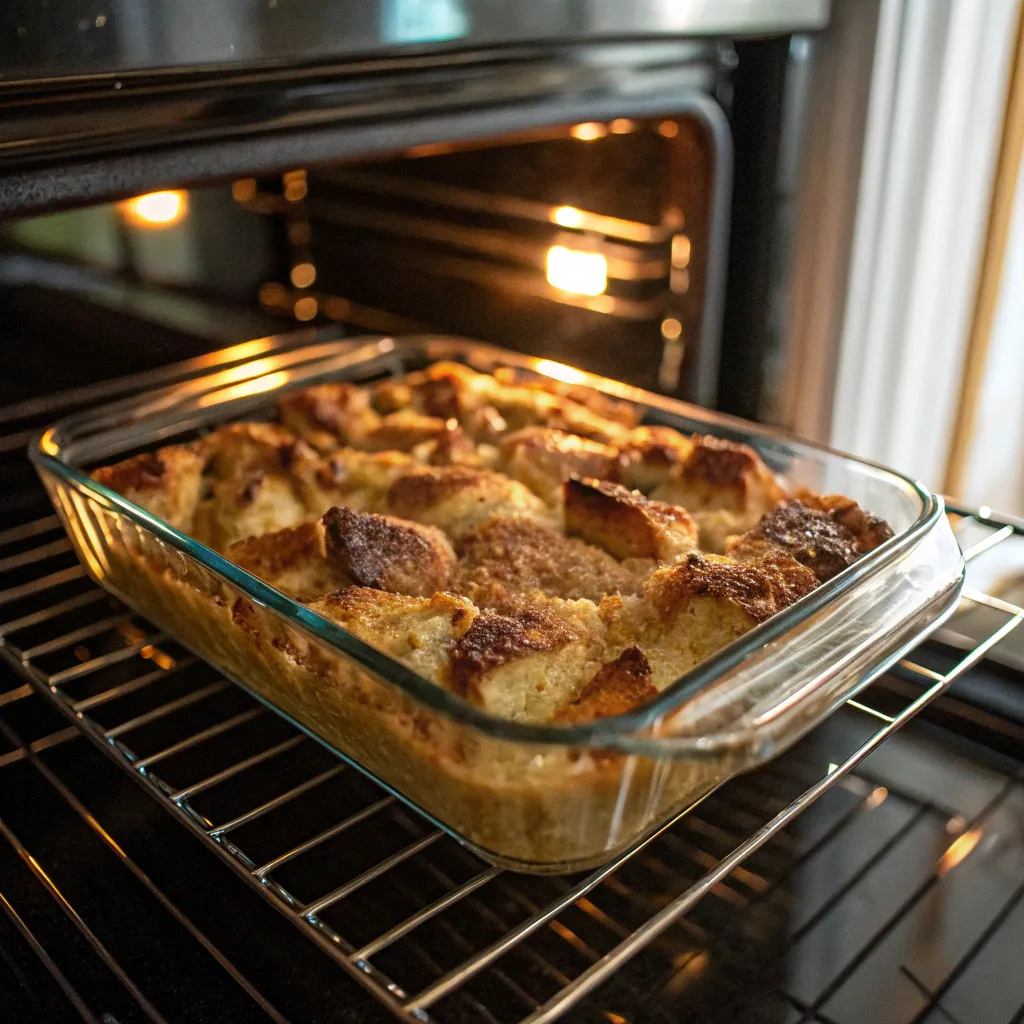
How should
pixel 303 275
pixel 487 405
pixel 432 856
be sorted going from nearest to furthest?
pixel 432 856 < pixel 487 405 < pixel 303 275

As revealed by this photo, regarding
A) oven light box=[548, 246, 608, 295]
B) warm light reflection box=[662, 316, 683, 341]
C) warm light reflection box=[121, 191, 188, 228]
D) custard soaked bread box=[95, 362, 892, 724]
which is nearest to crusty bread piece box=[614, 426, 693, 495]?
custard soaked bread box=[95, 362, 892, 724]

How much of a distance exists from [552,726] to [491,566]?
28 centimetres

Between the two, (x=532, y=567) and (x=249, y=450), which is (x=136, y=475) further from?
(x=532, y=567)

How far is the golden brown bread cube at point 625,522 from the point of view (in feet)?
2.66

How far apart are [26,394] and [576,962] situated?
2.77 ft

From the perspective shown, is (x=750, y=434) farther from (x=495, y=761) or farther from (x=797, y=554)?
(x=495, y=761)

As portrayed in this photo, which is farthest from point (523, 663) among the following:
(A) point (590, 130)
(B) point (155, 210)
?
(B) point (155, 210)

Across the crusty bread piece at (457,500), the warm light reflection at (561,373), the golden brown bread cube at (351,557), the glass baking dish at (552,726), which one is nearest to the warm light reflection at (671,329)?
the warm light reflection at (561,373)

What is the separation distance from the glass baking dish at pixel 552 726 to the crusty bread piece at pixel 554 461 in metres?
0.12

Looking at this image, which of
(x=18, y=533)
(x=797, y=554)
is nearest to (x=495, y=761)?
(x=797, y=554)

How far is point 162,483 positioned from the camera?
92 cm

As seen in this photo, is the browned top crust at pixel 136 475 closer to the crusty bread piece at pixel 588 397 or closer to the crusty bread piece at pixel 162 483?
the crusty bread piece at pixel 162 483

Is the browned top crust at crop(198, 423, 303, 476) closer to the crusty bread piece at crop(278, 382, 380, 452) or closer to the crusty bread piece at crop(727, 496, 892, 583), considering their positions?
the crusty bread piece at crop(278, 382, 380, 452)

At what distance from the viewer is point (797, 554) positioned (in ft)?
2.54
